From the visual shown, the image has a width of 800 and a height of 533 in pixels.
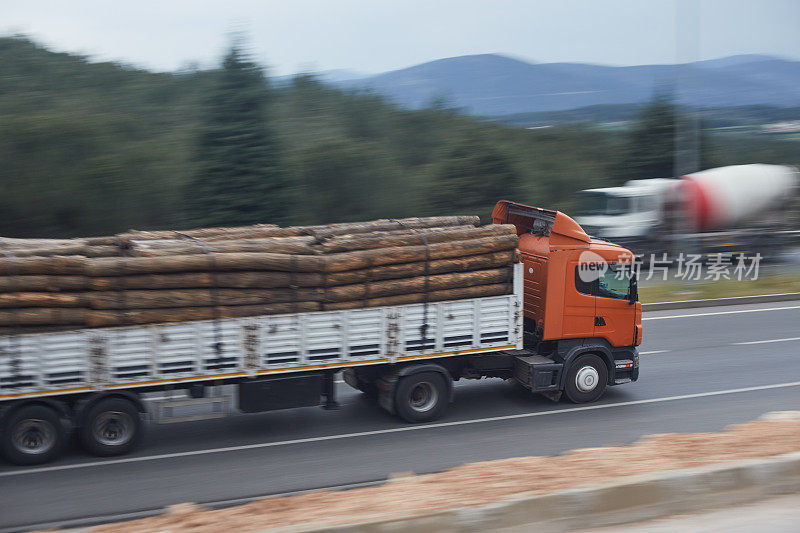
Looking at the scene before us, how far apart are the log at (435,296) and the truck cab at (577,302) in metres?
0.77

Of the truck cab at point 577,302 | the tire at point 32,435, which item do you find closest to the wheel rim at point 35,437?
the tire at point 32,435

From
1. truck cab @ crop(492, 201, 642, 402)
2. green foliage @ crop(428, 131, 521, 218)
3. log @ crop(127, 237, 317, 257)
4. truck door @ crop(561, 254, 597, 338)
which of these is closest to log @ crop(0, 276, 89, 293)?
log @ crop(127, 237, 317, 257)

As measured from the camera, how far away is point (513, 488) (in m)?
7.56

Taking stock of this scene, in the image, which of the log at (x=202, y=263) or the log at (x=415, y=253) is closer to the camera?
the log at (x=202, y=263)

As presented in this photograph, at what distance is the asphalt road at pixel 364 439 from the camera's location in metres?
8.82

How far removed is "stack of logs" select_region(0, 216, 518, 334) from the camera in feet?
31.0

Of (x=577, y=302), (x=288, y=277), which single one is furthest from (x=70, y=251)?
(x=577, y=302)

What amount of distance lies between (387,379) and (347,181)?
17.0 metres

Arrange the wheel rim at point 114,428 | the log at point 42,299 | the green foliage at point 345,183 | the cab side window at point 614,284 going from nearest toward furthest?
the log at point 42,299 → the wheel rim at point 114,428 → the cab side window at point 614,284 → the green foliage at point 345,183

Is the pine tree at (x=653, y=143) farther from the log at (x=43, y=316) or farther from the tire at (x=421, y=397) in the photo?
the log at (x=43, y=316)

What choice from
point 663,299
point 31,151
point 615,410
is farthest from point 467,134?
point 615,410

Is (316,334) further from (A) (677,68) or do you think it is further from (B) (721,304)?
(A) (677,68)

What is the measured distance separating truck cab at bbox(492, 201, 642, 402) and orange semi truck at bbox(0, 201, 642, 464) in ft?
0.06

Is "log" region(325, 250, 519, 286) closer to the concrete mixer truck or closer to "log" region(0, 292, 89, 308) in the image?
"log" region(0, 292, 89, 308)
